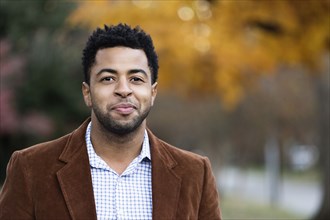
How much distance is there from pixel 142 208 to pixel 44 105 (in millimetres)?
18200

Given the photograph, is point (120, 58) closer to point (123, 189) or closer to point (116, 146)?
point (116, 146)

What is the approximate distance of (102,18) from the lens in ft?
46.7

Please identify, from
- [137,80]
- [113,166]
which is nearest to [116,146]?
[113,166]

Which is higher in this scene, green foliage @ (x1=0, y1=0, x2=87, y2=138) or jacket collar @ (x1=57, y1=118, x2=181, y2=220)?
green foliage @ (x1=0, y1=0, x2=87, y2=138)

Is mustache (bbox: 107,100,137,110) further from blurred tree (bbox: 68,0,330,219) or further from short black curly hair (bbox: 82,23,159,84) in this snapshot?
blurred tree (bbox: 68,0,330,219)

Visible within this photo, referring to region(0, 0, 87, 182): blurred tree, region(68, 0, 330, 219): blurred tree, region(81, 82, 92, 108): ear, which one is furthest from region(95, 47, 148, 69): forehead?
region(0, 0, 87, 182): blurred tree

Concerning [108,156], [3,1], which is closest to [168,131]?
[3,1]

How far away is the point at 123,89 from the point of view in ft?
10.1

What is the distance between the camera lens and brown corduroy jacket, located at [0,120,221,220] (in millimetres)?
3000

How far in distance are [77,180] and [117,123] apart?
0.29 m

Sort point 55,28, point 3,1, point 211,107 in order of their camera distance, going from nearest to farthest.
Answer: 1. point 3,1
2. point 55,28
3. point 211,107

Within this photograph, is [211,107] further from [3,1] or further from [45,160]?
[45,160]

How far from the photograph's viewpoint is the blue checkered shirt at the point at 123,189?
3.06m

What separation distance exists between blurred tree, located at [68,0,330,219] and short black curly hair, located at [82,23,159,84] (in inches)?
326
